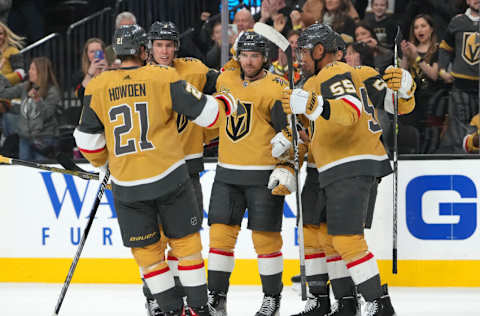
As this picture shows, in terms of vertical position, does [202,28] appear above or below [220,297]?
above

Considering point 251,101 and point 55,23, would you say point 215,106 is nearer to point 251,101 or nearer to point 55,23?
point 251,101

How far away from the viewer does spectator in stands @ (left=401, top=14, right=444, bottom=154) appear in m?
5.58

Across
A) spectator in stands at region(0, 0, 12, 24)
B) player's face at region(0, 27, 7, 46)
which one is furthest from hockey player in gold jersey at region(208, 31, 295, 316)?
spectator in stands at region(0, 0, 12, 24)

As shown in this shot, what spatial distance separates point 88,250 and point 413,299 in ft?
6.79

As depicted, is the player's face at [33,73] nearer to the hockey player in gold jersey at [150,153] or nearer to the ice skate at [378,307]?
the hockey player in gold jersey at [150,153]

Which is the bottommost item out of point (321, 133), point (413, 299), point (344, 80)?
point (413, 299)

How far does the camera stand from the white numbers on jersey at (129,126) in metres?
3.40

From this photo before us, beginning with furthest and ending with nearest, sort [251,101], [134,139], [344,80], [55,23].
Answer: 1. [55,23]
2. [251,101]
3. [344,80]
4. [134,139]

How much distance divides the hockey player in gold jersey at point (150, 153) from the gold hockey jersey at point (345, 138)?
0.57m

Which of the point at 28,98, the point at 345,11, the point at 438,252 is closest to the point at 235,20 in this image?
the point at 345,11

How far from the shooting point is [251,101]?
158 inches

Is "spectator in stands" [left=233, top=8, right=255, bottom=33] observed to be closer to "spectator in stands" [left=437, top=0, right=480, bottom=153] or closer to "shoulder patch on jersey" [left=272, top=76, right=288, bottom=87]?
"spectator in stands" [left=437, top=0, right=480, bottom=153]

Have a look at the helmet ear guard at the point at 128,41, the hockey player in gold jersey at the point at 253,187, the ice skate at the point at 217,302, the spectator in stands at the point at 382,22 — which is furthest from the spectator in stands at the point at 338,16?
the helmet ear guard at the point at 128,41

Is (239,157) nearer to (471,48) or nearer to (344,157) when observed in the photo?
(344,157)
